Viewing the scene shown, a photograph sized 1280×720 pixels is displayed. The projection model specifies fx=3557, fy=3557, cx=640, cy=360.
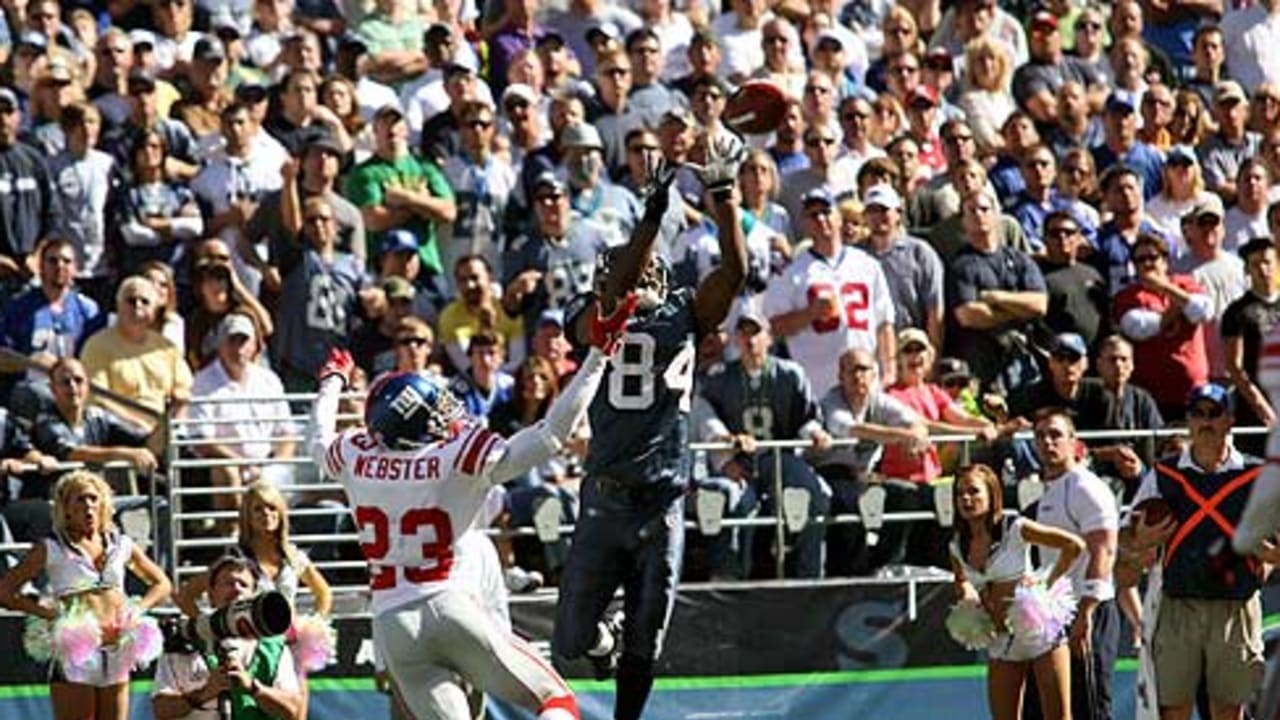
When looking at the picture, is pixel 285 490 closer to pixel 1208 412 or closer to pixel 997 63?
pixel 1208 412

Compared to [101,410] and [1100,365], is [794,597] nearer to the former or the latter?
[1100,365]

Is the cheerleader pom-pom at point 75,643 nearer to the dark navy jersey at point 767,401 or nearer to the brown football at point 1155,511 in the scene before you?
the dark navy jersey at point 767,401

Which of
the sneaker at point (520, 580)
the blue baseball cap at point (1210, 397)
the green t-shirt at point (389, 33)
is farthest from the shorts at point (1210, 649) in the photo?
the green t-shirt at point (389, 33)

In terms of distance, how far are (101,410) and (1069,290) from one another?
5.52 m

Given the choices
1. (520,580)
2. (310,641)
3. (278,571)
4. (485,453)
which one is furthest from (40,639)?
(485,453)

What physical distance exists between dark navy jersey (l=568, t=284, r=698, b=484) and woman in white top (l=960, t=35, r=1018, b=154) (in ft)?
27.1

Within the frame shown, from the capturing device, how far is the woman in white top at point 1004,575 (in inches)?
648

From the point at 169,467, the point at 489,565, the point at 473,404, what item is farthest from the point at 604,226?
the point at 489,565

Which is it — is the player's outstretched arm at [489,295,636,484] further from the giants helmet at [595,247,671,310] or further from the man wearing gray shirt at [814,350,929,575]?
the man wearing gray shirt at [814,350,929,575]

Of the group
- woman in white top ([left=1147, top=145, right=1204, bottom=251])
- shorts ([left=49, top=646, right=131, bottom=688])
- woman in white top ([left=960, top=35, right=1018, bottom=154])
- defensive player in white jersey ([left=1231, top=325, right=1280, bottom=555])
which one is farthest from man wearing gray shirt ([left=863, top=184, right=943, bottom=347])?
defensive player in white jersey ([left=1231, top=325, right=1280, bottom=555])

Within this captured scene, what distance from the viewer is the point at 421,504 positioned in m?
13.5

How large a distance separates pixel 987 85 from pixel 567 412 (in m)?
9.74

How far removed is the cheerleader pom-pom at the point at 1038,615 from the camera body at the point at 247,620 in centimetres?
371

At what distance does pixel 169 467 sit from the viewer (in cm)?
1802
